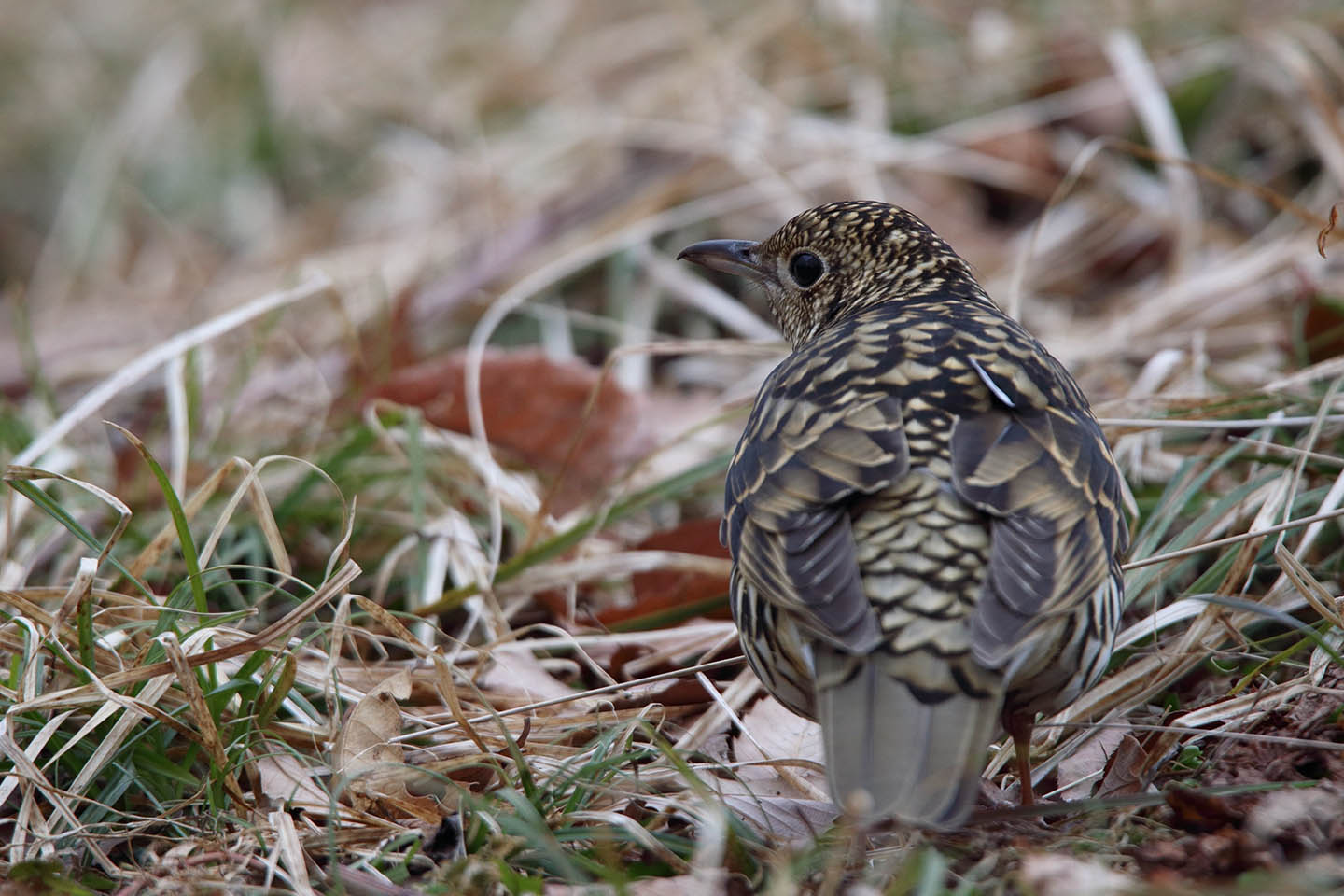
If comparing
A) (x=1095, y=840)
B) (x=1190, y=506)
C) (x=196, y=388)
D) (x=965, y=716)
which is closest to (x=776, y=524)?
(x=965, y=716)

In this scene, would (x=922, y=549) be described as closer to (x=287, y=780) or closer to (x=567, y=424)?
(x=287, y=780)

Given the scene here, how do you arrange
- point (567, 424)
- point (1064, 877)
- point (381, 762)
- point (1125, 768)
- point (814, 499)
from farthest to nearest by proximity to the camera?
point (567, 424) < point (381, 762) < point (1125, 768) < point (814, 499) < point (1064, 877)

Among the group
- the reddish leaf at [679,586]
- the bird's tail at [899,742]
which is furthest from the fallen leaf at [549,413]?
the bird's tail at [899,742]

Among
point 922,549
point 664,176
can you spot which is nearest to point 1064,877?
point 922,549

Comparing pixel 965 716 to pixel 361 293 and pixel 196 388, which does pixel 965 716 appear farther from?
pixel 361 293

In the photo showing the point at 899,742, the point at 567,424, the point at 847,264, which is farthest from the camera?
the point at 567,424

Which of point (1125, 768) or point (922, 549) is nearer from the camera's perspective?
point (922, 549)

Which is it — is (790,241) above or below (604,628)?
above

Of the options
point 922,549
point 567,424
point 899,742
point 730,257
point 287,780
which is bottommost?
point 287,780
